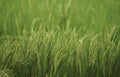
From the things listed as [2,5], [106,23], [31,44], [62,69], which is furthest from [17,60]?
[106,23]

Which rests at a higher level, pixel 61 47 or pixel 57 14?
pixel 57 14

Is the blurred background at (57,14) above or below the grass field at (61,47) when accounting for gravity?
above

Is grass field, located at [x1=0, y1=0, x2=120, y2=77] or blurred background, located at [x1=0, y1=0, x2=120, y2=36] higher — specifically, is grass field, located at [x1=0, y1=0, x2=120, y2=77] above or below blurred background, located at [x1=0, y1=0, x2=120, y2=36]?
below

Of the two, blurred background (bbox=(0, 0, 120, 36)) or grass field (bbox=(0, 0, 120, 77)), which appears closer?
grass field (bbox=(0, 0, 120, 77))

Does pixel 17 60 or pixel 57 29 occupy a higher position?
pixel 57 29

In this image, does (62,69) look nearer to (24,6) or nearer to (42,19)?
(42,19)

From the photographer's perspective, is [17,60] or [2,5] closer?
[17,60]

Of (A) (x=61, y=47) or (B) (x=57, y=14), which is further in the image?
(B) (x=57, y=14)

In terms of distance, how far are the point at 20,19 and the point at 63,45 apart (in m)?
0.35

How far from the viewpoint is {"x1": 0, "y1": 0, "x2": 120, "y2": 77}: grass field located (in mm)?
1961

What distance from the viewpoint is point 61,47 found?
6.40 feet

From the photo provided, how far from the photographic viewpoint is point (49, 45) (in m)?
1.96

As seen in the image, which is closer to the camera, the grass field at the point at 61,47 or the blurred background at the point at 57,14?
the grass field at the point at 61,47

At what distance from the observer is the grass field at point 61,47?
6.43ft
